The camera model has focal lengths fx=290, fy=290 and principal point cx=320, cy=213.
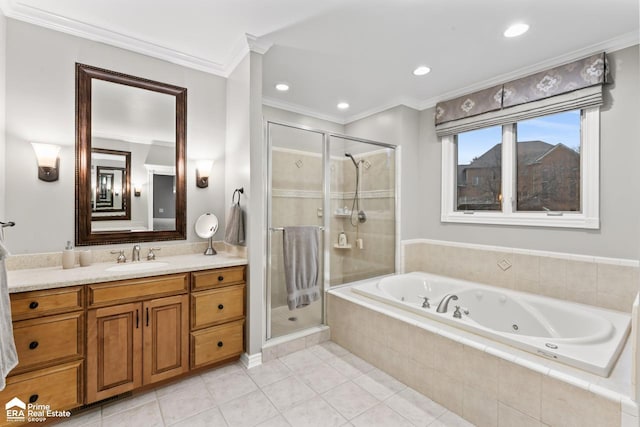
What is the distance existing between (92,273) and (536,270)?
3521 millimetres

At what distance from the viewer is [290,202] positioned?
270cm

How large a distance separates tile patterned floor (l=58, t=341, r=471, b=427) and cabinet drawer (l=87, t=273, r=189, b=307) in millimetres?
701

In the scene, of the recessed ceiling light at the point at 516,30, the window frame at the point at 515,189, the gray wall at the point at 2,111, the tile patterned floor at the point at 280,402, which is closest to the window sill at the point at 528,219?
the window frame at the point at 515,189

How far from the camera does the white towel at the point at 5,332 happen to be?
1.39m

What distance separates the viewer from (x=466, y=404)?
1801mm

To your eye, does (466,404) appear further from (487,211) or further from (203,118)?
(203,118)

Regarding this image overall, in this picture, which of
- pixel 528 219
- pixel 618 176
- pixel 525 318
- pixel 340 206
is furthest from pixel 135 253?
pixel 618 176

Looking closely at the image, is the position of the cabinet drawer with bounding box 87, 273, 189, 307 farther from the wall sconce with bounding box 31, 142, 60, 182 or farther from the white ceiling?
the white ceiling

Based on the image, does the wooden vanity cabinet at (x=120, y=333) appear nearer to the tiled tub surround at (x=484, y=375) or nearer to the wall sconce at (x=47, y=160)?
the wall sconce at (x=47, y=160)

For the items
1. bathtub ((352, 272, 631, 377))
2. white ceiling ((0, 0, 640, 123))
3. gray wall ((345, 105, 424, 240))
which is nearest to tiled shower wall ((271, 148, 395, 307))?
gray wall ((345, 105, 424, 240))

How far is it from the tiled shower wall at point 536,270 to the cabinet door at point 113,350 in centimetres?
271

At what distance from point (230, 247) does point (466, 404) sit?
212 cm

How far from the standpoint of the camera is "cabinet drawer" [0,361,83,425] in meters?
1.57

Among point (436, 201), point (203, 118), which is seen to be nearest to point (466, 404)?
point (436, 201)
